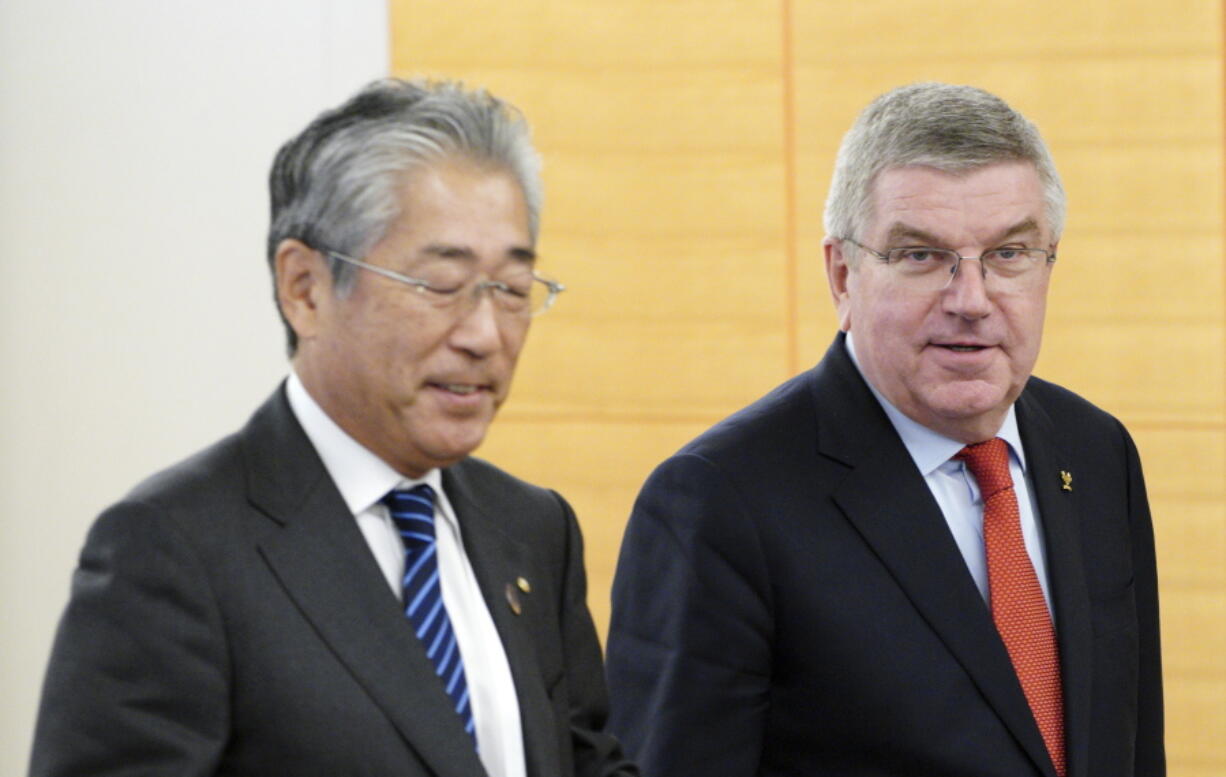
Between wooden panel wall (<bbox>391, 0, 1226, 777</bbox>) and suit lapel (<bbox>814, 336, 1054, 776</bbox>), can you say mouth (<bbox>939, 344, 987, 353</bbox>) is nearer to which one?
suit lapel (<bbox>814, 336, 1054, 776</bbox>)

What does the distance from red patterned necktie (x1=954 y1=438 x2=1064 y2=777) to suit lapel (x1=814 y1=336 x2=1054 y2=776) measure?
1.6 inches

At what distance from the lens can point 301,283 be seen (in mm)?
1438

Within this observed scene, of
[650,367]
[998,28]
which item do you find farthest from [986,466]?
[998,28]

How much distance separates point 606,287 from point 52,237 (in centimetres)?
146

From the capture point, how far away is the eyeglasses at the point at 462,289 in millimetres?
1388

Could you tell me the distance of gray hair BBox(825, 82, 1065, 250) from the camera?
2.11 metres

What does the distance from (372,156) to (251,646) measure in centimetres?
42

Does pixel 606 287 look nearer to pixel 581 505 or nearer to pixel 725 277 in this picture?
pixel 725 277

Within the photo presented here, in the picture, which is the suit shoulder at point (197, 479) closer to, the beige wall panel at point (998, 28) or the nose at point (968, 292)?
the nose at point (968, 292)

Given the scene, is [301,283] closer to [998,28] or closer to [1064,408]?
[1064,408]

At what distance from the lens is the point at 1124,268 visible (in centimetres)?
396

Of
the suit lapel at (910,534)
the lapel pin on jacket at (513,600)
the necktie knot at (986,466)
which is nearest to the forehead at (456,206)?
the lapel pin on jacket at (513,600)

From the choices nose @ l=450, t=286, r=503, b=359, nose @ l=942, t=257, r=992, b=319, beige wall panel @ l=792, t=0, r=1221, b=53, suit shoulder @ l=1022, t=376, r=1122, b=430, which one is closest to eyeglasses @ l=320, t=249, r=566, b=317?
nose @ l=450, t=286, r=503, b=359

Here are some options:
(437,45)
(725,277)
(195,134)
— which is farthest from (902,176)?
(195,134)
